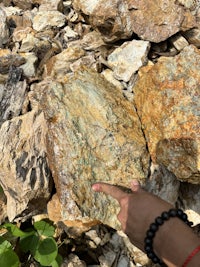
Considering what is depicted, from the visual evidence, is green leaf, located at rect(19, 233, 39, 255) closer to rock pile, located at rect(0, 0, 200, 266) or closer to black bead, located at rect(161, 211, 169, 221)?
rock pile, located at rect(0, 0, 200, 266)

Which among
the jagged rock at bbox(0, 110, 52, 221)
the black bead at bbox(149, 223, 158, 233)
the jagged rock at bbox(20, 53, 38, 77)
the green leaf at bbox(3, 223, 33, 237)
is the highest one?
the black bead at bbox(149, 223, 158, 233)

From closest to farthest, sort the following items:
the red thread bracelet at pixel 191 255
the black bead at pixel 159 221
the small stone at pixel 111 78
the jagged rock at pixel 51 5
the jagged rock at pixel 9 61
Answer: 1. the red thread bracelet at pixel 191 255
2. the black bead at pixel 159 221
3. the small stone at pixel 111 78
4. the jagged rock at pixel 9 61
5. the jagged rock at pixel 51 5

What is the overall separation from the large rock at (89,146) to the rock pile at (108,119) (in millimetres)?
10

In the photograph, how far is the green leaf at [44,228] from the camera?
385 cm

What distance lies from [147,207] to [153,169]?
1.99 metres

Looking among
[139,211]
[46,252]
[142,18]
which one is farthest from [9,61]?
[139,211]

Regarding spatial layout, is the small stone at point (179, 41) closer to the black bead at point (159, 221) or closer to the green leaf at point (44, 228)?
the green leaf at point (44, 228)

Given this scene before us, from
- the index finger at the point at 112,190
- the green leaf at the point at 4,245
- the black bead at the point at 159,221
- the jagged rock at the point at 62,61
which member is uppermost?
the black bead at the point at 159,221

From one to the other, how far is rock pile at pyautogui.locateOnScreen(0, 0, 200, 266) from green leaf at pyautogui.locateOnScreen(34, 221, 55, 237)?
161mm

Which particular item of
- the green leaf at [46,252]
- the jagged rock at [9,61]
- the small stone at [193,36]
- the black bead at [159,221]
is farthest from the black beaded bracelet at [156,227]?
the jagged rock at [9,61]

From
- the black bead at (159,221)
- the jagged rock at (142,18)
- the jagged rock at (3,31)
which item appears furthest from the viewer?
the jagged rock at (3,31)

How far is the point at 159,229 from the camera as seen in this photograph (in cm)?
221

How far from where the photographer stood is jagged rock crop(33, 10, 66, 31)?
233 inches

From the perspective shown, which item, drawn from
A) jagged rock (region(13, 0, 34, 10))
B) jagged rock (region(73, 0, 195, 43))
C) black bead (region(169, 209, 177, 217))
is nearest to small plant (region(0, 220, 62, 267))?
black bead (region(169, 209, 177, 217))
